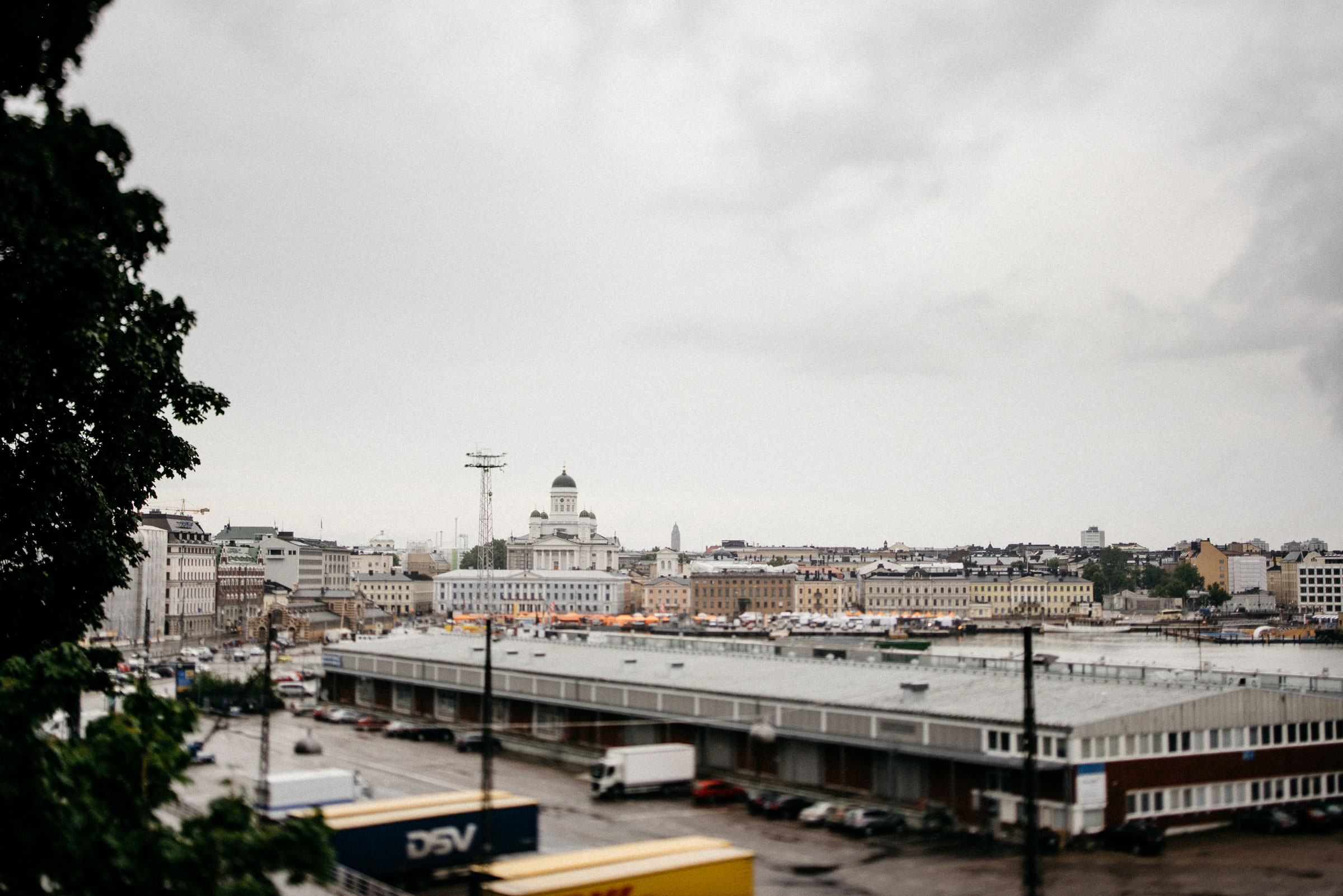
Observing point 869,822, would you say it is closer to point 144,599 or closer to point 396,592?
point 144,599

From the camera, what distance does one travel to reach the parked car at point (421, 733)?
35125 millimetres

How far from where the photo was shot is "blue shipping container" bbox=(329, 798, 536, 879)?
1808cm

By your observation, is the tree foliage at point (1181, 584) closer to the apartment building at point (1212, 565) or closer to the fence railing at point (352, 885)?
the apartment building at point (1212, 565)

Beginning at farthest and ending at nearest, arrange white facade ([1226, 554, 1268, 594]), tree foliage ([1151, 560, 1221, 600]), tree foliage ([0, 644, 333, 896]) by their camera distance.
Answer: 1. white facade ([1226, 554, 1268, 594])
2. tree foliage ([1151, 560, 1221, 600])
3. tree foliage ([0, 644, 333, 896])

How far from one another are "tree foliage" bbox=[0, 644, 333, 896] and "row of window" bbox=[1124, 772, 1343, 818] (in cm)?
1780

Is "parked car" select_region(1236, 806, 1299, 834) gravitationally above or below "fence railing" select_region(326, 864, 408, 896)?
below

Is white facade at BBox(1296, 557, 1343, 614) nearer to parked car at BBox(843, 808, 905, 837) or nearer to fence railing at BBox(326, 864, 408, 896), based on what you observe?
parked car at BBox(843, 808, 905, 837)

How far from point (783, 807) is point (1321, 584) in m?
169

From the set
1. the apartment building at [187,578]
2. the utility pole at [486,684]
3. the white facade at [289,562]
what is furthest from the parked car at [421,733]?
the white facade at [289,562]

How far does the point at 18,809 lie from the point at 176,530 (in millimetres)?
99675

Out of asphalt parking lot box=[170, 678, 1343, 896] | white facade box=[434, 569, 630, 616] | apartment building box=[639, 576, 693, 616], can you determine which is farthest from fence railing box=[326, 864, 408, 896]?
apartment building box=[639, 576, 693, 616]

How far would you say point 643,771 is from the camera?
86.5 ft

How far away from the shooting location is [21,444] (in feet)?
45.2

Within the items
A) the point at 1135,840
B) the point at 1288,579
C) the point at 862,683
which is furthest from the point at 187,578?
the point at 1288,579
